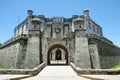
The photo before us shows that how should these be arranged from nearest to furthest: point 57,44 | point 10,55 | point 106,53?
point 57,44
point 10,55
point 106,53

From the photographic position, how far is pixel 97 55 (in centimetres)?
1802

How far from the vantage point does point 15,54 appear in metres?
18.6

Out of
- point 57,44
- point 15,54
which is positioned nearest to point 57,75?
point 57,44

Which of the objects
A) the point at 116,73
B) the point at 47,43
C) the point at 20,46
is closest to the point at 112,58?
the point at 47,43

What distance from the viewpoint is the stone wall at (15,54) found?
1786 cm

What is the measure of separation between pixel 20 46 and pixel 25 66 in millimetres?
2968

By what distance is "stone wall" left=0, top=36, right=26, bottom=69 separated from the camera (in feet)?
58.6

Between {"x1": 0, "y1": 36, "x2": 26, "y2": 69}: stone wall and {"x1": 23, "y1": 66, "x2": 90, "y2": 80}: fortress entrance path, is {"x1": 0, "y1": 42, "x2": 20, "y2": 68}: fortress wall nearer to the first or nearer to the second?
{"x1": 0, "y1": 36, "x2": 26, "y2": 69}: stone wall

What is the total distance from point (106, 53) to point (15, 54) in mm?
13139

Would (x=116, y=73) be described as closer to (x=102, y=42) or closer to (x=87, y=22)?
(x=102, y=42)

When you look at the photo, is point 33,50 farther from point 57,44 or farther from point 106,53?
point 106,53

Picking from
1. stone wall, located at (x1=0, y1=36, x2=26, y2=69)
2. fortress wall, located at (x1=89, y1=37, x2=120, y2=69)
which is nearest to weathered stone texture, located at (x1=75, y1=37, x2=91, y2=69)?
fortress wall, located at (x1=89, y1=37, x2=120, y2=69)

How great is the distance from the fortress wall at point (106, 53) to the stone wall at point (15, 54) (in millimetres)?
9162

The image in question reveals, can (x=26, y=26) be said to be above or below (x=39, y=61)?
above
